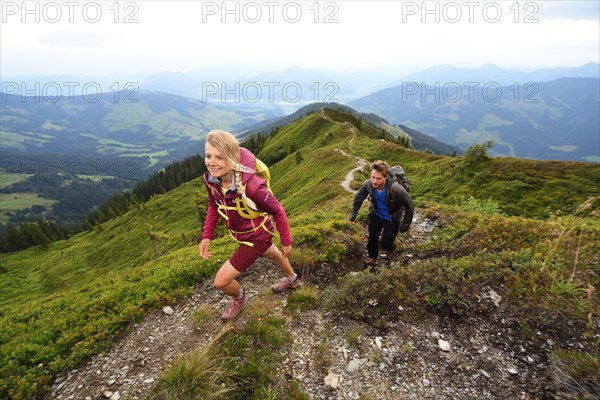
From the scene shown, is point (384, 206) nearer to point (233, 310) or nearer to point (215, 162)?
point (233, 310)

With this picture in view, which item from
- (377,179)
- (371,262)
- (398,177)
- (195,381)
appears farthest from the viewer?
(371,262)

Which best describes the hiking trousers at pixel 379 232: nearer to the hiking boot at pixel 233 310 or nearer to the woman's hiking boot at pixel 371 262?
the woman's hiking boot at pixel 371 262

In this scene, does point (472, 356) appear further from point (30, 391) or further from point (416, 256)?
point (30, 391)

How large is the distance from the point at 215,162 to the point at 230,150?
31cm

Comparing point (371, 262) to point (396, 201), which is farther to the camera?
point (371, 262)

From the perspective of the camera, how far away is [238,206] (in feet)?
17.1

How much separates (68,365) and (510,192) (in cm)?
2927

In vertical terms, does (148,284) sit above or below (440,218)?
below

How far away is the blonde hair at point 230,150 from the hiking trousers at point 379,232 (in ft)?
15.5

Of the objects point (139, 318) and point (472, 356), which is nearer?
point (472, 356)

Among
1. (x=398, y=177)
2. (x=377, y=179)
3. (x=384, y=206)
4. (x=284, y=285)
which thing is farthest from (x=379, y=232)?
(x=284, y=285)

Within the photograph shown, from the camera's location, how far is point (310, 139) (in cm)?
8188

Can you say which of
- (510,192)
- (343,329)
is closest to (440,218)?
(343,329)

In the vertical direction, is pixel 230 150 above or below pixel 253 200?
above
